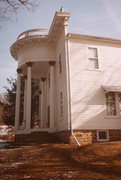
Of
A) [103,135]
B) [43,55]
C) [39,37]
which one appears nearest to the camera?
[103,135]

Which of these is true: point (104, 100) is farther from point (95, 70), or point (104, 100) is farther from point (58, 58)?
point (58, 58)

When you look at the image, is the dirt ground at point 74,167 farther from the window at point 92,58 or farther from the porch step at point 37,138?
the window at point 92,58

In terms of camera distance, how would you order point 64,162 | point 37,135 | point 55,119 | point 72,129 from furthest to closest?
point 55,119 < point 37,135 < point 72,129 < point 64,162

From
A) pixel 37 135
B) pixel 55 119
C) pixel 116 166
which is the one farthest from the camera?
pixel 55 119

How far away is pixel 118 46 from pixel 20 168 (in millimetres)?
12197

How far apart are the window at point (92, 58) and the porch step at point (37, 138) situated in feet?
19.4

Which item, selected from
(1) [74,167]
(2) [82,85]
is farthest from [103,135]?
(1) [74,167]

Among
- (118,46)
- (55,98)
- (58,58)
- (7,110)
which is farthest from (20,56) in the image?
(7,110)

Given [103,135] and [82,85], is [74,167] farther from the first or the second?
[82,85]

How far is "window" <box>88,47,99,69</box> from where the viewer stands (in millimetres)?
13844

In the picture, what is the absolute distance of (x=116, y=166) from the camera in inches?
228

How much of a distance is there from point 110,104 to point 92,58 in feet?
11.9

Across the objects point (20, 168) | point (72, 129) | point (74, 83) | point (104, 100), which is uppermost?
point (74, 83)

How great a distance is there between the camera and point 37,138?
1354 cm
